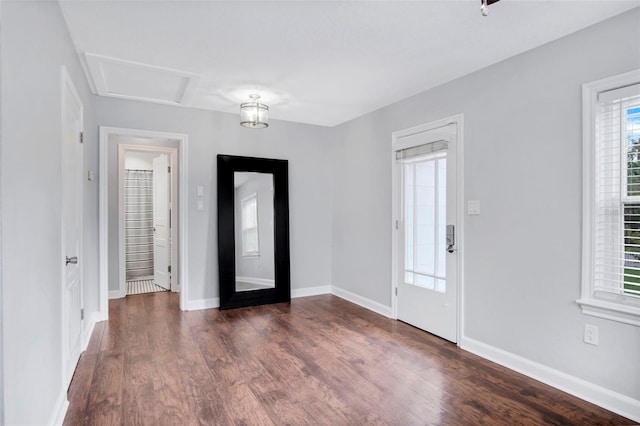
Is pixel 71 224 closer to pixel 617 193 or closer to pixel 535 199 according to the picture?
pixel 535 199

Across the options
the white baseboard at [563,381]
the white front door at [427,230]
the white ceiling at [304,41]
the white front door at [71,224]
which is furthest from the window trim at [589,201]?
the white front door at [71,224]

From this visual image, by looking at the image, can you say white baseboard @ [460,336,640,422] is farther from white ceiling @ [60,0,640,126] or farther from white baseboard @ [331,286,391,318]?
white ceiling @ [60,0,640,126]

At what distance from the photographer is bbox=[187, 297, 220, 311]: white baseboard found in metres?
4.35

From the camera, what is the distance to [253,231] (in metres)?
4.66

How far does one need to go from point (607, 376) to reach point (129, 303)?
16.3ft

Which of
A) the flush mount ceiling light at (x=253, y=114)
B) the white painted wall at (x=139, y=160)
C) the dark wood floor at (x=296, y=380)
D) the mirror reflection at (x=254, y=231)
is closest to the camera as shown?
the dark wood floor at (x=296, y=380)

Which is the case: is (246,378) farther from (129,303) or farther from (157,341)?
(129,303)

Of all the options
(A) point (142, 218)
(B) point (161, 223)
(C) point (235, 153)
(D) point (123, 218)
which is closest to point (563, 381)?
(C) point (235, 153)

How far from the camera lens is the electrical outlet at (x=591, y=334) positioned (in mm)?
2316

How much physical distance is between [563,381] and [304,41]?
3.03 meters

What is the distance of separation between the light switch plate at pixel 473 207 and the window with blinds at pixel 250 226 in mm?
2648

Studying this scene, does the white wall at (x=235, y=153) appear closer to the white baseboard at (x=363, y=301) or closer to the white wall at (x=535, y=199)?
the white baseboard at (x=363, y=301)

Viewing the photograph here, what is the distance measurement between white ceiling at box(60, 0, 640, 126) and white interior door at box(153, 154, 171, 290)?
6.73 feet

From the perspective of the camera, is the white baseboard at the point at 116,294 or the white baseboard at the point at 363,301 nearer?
the white baseboard at the point at 363,301
